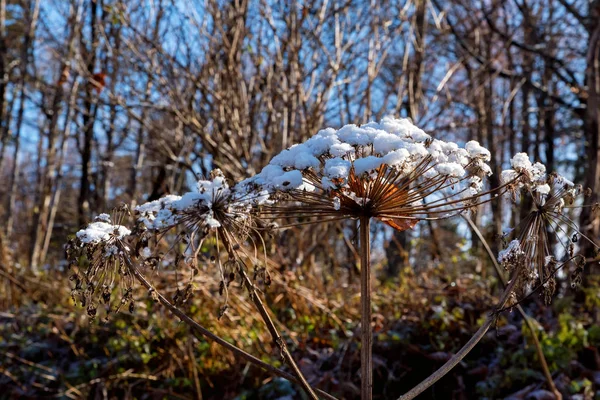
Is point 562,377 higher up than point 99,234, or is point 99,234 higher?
point 99,234

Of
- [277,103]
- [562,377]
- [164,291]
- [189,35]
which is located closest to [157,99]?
[189,35]

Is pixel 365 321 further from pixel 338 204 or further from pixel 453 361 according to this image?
pixel 338 204

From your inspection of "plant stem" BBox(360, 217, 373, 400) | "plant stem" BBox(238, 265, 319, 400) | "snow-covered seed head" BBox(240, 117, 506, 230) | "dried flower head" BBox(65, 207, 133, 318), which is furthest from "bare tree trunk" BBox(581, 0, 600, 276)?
"dried flower head" BBox(65, 207, 133, 318)

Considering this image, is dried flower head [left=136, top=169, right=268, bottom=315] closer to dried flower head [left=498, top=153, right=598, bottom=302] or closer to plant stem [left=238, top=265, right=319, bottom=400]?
plant stem [left=238, top=265, right=319, bottom=400]

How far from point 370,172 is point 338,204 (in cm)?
14

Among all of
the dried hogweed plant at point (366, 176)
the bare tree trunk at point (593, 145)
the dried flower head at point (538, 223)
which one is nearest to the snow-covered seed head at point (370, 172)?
the dried hogweed plant at point (366, 176)

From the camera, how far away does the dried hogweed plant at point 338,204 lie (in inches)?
66.6

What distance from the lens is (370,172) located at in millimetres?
1661

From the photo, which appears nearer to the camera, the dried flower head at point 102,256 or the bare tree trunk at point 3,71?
the dried flower head at point 102,256

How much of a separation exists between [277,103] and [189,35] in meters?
1.25

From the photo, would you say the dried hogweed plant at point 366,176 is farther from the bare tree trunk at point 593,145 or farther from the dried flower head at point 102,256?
the bare tree trunk at point 593,145

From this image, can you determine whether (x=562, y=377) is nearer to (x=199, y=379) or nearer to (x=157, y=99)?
(x=199, y=379)

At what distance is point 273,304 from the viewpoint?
210 inches

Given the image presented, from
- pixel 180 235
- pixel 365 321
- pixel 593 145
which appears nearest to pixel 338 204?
pixel 365 321
